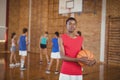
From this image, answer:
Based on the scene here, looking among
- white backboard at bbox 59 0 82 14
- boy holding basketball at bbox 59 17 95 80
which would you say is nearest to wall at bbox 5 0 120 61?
white backboard at bbox 59 0 82 14

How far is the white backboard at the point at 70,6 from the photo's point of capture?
508 inches

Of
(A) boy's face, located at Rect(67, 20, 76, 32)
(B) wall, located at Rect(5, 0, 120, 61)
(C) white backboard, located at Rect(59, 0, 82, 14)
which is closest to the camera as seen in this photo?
(A) boy's face, located at Rect(67, 20, 76, 32)

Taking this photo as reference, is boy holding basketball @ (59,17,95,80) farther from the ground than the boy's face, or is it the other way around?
the boy's face

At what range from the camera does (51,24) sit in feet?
52.4

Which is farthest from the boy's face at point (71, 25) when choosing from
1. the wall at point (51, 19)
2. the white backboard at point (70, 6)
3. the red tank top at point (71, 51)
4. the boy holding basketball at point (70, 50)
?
the white backboard at point (70, 6)

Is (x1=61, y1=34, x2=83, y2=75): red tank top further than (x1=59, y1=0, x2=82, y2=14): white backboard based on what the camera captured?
No

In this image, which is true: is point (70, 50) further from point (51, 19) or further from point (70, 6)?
point (51, 19)

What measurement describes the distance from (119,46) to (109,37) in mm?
774

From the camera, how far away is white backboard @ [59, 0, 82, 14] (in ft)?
42.3

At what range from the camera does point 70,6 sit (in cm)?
1327

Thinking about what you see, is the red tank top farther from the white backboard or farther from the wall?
the white backboard

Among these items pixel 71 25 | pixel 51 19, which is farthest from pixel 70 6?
pixel 71 25

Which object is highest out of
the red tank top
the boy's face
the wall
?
the wall

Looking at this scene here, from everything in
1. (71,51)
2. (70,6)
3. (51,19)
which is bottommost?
(71,51)
